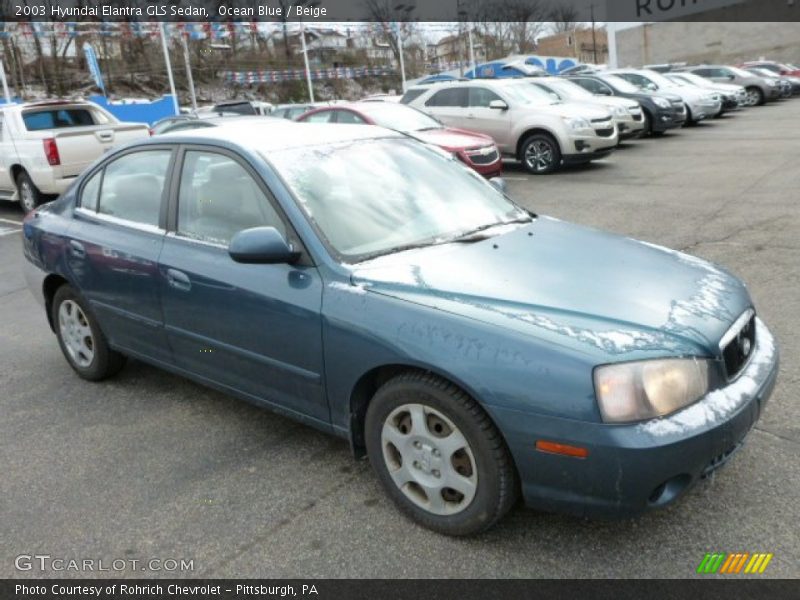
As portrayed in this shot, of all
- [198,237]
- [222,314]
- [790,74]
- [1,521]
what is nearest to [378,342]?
[222,314]

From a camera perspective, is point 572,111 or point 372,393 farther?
point 572,111

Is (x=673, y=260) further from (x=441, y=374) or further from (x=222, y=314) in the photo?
(x=222, y=314)

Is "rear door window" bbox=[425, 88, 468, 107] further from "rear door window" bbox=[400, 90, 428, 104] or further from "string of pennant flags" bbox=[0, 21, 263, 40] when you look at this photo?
"string of pennant flags" bbox=[0, 21, 263, 40]

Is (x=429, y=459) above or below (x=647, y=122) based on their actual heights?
below

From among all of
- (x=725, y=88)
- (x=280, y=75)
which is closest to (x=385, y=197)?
(x=725, y=88)

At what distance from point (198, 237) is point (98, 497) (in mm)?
1331

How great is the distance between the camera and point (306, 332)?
119 inches

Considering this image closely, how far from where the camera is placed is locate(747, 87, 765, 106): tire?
82.9ft

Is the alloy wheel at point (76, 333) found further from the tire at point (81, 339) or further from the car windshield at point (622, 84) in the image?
the car windshield at point (622, 84)

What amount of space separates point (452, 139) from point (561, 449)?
886cm

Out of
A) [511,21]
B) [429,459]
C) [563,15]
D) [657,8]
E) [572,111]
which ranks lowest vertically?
[429,459]

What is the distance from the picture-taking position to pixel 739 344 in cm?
280

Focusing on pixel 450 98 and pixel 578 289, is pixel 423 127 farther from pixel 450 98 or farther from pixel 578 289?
pixel 578 289

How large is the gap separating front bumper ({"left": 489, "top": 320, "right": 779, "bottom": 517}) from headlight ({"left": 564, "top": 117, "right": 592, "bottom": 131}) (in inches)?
409
